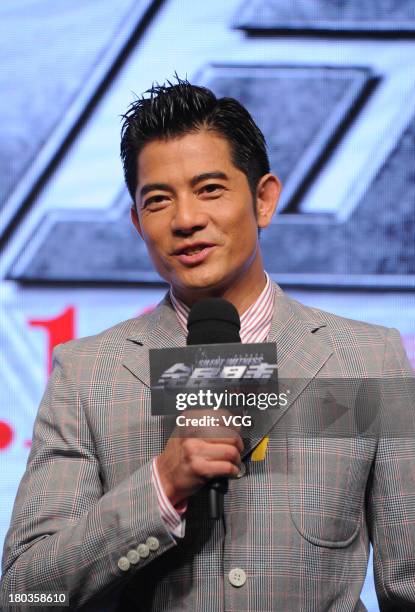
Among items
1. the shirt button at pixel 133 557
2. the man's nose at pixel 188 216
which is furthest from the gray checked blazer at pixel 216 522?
the man's nose at pixel 188 216

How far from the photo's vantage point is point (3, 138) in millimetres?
2518

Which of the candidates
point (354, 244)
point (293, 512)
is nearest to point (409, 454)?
point (293, 512)

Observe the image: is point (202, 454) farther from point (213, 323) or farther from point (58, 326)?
point (58, 326)

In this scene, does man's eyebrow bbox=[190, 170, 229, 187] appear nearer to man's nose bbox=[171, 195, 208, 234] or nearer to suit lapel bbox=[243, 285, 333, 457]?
man's nose bbox=[171, 195, 208, 234]

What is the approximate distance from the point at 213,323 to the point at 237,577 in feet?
1.36

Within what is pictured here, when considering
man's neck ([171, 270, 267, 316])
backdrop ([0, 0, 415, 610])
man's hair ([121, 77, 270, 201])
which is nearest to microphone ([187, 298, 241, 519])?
man's neck ([171, 270, 267, 316])

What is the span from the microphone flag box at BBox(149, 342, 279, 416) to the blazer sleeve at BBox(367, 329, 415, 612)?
0.91 feet

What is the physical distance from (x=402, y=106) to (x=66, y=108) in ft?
2.99

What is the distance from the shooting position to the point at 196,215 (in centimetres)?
161

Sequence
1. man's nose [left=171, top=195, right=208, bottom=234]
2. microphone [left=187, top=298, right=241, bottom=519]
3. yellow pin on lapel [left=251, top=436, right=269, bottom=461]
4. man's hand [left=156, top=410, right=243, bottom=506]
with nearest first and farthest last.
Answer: man's hand [left=156, top=410, right=243, bottom=506] → microphone [left=187, top=298, right=241, bottom=519] → yellow pin on lapel [left=251, top=436, right=269, bottom=461] → man's nose [left=171, top=195, right=208, bottom=234]

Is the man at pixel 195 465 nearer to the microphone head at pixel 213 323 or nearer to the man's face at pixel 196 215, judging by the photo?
the man's face at pixel 196 215

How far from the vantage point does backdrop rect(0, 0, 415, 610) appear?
2.50 meters

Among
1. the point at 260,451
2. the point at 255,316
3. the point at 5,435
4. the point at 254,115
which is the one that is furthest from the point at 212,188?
the point at 5,435

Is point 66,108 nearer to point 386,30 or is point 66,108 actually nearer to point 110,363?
point 386,30
